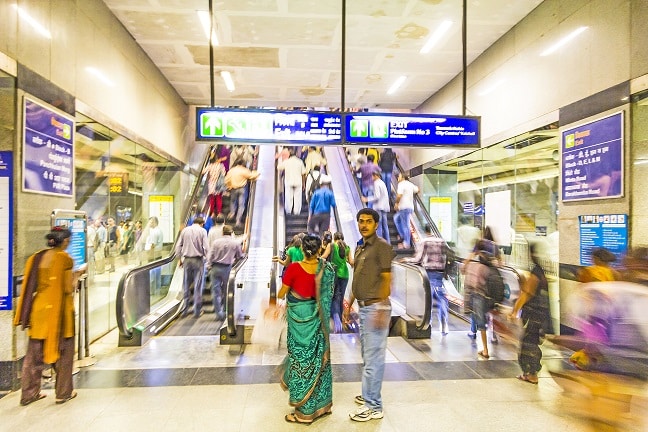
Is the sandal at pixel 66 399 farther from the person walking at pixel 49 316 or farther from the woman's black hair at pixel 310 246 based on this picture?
the woman's black hair at pixel 310 246

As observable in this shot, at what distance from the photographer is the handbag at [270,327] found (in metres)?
3.73

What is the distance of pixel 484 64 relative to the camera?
7.34m

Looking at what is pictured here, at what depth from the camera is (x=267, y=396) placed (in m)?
3.87

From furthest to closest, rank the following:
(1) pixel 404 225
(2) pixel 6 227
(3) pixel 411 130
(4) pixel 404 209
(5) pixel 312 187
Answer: (5) pixel 312 187, (1) pixel 404 225, (4) pixel 404 209, (3) pixel 411 130, (2) pixel 6 227

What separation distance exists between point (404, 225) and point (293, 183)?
2.91 m

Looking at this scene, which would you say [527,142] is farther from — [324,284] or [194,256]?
[194,256]

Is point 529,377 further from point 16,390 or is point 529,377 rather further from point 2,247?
point 2,247

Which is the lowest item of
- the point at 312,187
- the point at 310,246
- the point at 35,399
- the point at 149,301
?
the point at 35,399

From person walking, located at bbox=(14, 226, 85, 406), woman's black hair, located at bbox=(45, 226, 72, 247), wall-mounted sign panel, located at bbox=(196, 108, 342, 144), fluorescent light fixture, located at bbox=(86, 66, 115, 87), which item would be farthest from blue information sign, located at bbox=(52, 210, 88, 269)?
fluorescent light fixture, located at bbox=(86, 66, 115, 87)

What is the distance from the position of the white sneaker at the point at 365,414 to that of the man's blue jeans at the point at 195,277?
462 cm

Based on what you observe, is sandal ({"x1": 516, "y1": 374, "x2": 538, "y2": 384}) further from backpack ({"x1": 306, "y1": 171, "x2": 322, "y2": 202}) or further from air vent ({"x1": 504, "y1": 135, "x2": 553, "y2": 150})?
backpack ({"x1": 306, "y1": 171, "x2": 322, "y2": 202})

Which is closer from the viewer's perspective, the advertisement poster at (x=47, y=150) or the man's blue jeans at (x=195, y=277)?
the advertisement poster at (x=47, y=150)

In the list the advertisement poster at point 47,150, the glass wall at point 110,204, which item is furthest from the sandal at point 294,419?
A: the glass wall at point 110,204

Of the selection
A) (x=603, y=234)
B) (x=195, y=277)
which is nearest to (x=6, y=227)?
(x=195, y=277)
